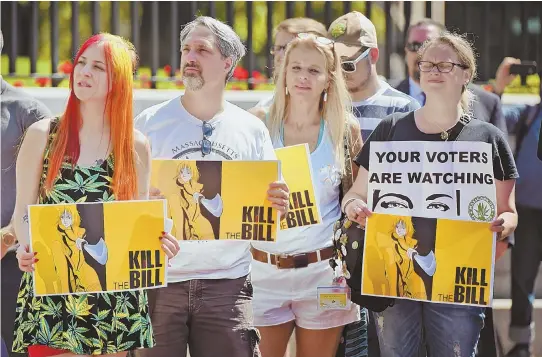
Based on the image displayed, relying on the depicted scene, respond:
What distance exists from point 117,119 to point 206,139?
2.07 feet

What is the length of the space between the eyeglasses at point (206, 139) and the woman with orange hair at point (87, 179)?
47 cm

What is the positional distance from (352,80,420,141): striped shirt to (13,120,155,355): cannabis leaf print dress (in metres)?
2.06

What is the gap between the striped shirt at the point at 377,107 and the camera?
6457 mm

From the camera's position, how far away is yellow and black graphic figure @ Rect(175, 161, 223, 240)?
5.15 metres

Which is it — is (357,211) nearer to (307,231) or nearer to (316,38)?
(307,231)

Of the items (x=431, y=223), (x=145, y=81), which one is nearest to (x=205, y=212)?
(x=431, y=223)

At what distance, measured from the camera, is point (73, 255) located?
15.4 ft

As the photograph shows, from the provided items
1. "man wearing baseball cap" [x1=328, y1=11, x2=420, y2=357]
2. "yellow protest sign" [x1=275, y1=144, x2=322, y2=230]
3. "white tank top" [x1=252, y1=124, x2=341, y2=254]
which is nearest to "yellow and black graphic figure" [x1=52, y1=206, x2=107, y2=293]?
"yellow protest sign" [x1=275, y1=144, x2=322, y2=230]

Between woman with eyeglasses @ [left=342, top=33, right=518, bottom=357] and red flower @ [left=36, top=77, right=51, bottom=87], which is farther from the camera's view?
red flower @ [left=36, top=77, right=51, bottom=87]

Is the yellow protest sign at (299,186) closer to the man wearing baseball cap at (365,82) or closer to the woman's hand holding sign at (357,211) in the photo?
the woman's hand holding sign at (357,211)

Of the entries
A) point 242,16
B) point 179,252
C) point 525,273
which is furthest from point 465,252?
point 242,16

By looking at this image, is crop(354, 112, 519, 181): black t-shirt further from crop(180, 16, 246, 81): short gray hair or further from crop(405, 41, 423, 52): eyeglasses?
crop(405, 41, 423, 52): eyeglasses

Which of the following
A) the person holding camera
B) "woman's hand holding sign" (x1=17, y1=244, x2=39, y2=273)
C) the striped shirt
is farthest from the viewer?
the person holding camera

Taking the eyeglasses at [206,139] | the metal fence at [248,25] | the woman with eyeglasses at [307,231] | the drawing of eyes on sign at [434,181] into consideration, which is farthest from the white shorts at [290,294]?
the metal fence at [248,25]
